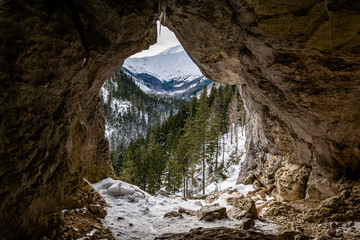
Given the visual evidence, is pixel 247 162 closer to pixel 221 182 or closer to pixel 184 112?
pixel 221 182

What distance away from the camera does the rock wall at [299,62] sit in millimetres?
5793

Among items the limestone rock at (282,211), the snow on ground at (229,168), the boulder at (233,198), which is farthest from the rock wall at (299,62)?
the snow on ground at (229,168)

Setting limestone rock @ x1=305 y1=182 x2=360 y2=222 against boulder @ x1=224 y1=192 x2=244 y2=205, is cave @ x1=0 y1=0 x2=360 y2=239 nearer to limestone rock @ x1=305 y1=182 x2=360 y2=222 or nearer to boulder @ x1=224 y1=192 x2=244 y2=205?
limestone rock @ x1=305 y1=182 x2=360 y2=222

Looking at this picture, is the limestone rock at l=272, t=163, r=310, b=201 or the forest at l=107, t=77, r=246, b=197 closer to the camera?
the limestone rock at l=272, t=163, r=310, b=201

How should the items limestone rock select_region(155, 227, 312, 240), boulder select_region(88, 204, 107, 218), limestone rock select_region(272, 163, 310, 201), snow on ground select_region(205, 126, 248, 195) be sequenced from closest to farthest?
limestone rock select_region(155, 227, 312, 240)
boulder select_region(88, 204, 107, 218)
limestone rock select_region(272, 163, 310, 201)
snow on ground select_region(205, 126, 248, 195)

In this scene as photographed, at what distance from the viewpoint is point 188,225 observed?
7.94 meters

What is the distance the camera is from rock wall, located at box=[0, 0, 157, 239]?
3777 mm

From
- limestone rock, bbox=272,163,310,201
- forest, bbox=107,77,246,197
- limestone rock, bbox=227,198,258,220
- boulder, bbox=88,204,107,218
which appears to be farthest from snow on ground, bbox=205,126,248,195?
boulder, bbox=88,204,107,218

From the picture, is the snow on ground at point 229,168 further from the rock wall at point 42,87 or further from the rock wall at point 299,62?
the rock wall at point 42,87

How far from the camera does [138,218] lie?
8.51 m

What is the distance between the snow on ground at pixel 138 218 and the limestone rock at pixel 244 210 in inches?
15.9

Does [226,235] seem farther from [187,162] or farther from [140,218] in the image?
[187,162]

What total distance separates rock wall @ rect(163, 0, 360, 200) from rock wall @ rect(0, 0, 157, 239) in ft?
11.1

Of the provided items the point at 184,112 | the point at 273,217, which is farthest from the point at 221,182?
the point at 184,112
